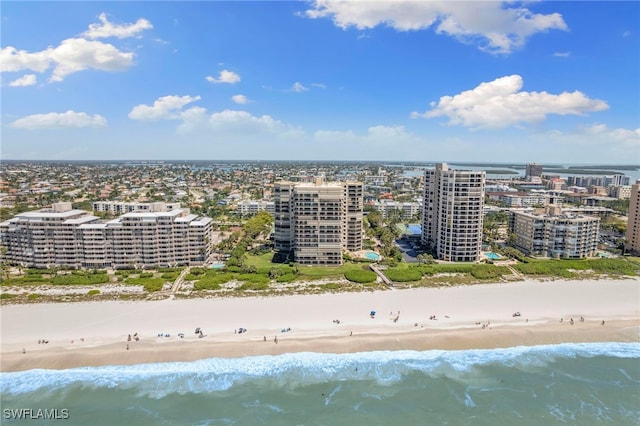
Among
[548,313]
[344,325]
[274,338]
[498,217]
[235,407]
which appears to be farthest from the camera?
[498,217]

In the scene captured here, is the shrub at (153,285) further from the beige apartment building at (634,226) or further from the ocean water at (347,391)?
the beige apartment building at (634,226)

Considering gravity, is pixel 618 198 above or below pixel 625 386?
above

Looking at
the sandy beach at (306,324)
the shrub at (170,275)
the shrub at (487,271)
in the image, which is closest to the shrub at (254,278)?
the sandy beach at (306,324)

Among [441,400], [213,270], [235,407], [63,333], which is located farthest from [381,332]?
[63,333]

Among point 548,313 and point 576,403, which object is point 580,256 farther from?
point 576,403

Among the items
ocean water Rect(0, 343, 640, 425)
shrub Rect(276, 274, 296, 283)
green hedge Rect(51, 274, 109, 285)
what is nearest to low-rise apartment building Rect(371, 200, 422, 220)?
shrub Rect(276, 274, 296, 283)

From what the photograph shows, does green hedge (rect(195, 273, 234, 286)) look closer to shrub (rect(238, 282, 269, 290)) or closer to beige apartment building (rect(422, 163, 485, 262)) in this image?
shrub (rect(238, 282, 269, 290))
